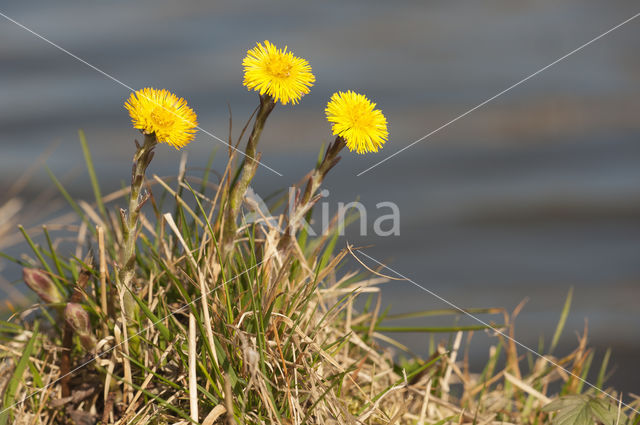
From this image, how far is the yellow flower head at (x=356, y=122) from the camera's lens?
1041 mm

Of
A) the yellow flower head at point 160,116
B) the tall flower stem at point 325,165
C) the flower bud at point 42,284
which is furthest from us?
the flower bud at point 42,284

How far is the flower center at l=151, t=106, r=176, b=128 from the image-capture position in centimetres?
100

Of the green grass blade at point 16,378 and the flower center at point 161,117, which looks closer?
the flower center at point 161,117

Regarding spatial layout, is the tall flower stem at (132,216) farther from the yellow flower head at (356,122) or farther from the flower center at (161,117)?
the yellow flower head at (356,122)

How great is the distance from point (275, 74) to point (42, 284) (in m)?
0.65

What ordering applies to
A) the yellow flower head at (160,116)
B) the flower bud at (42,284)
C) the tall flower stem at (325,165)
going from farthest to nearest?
the flower bud at (42,284)
the tall flower stem at (325,165)
the yellow flower head at (160,116)

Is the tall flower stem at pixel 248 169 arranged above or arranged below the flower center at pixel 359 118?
below

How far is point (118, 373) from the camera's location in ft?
3.97

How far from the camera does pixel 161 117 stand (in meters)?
1.00

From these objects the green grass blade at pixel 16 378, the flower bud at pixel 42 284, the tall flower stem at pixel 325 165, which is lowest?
the green grass blade at pixel 16 378

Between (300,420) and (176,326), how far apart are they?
0.33 metres

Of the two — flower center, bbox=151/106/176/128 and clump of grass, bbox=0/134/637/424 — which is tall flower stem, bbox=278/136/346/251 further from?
flower center, bbox=151/106/176/128

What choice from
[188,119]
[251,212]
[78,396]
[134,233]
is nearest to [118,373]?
[78,396]

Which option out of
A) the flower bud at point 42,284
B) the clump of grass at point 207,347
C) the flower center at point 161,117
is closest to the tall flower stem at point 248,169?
the clump of grass at point 207,347
